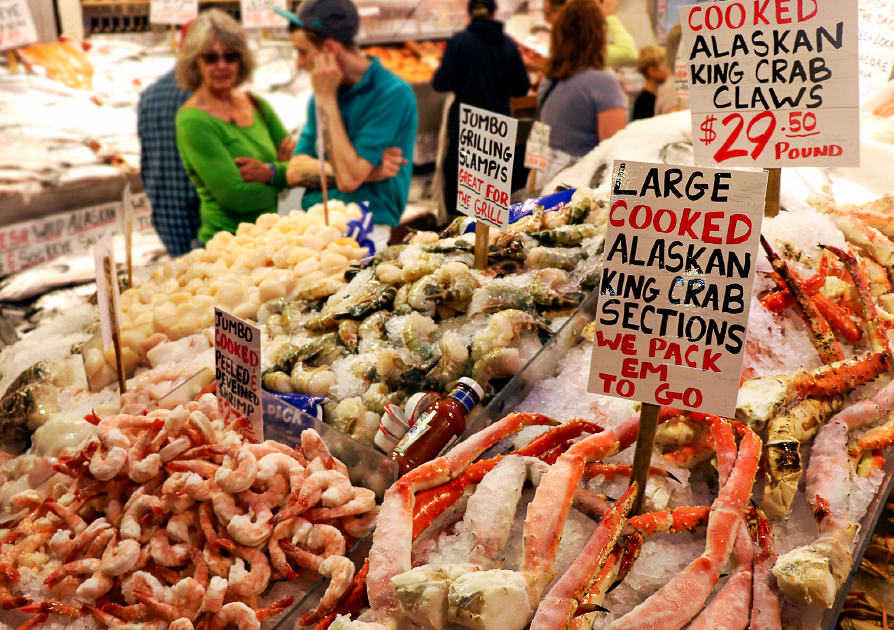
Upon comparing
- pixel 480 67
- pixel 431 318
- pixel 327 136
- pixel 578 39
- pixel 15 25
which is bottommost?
pixel 431 318

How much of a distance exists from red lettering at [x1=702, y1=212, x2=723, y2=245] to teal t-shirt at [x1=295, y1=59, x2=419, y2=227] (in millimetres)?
3202

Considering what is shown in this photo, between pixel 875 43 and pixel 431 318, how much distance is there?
2.36 metres

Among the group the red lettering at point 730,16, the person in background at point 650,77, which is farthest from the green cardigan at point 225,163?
the person in background at point 650,77

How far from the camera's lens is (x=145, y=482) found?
5.07 feet

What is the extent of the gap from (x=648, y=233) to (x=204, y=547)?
1.13 metres

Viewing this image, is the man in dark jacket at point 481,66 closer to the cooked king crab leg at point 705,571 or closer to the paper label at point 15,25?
the paper label at point 15,25

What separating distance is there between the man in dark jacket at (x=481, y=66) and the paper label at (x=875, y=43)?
298 cm

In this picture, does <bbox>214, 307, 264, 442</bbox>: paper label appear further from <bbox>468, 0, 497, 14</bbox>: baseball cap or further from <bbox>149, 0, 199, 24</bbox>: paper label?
<bbox>468, 0, 497, 14</bbox>: baseball cap

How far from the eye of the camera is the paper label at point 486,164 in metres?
2.17

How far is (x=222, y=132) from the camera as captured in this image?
426 cm

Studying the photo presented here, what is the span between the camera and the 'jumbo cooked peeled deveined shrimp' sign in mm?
1166

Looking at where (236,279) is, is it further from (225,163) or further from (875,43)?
(875,43)

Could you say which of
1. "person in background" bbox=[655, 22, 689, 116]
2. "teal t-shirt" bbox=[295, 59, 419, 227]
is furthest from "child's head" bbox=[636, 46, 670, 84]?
"teal t-shirt" bbox=[295, 59, 419, 227]

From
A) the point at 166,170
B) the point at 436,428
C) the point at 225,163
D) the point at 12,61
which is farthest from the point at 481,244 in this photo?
the point at 12,61
